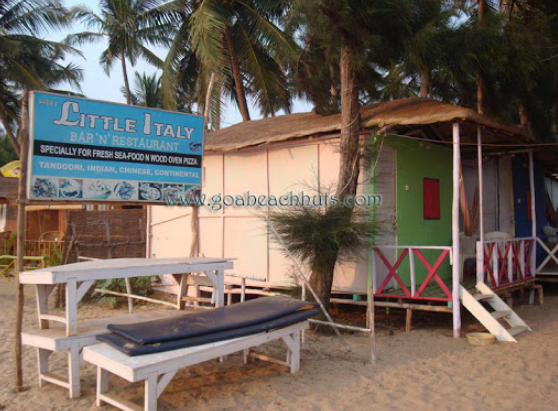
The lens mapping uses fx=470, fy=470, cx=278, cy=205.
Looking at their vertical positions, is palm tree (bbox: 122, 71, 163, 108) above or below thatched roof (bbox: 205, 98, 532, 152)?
above

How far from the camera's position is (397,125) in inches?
303

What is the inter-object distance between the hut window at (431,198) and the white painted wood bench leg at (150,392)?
6420 mm

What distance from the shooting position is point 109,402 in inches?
175

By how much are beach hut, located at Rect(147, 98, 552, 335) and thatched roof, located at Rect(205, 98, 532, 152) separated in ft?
0.08

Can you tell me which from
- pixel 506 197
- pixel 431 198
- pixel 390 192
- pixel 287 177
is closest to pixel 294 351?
pixel 390 192

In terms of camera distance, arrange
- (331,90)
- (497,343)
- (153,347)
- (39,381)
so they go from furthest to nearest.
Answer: (331,90)
(497,343)
(39,381)
(153,347)

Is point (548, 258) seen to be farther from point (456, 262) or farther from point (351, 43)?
point (351, 43)

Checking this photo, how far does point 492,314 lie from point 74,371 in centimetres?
602

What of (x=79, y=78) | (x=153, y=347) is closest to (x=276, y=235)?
(x=153, y=347)

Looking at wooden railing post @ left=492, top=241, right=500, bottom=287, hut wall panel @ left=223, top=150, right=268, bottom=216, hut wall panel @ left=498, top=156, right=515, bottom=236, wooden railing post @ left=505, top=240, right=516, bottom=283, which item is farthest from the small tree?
hut wall panel @ left=498, top=156, right=515, bottom=236

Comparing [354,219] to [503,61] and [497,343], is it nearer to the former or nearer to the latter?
[497,343]

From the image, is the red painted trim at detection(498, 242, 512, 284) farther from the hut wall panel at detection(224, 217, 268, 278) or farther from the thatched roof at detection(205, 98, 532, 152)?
the hut wall panel at detection(224, 217, 268, 278)

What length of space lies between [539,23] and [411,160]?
406 centimetres

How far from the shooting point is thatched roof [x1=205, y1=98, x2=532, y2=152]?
23.4ft
